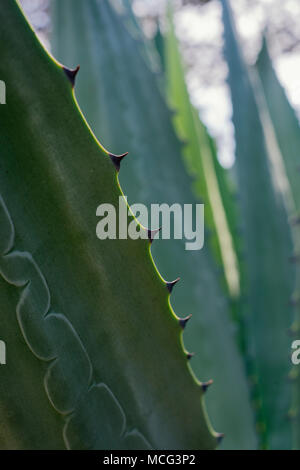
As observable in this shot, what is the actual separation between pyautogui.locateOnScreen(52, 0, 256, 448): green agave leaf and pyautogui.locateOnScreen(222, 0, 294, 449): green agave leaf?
9 centimetres

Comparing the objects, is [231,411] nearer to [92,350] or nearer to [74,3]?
[92,350]

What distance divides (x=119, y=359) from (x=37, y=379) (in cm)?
7

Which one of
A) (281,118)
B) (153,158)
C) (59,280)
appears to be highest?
(281,118)

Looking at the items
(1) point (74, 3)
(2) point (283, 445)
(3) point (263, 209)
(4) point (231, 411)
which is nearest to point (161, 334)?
(4) point (231, 411)

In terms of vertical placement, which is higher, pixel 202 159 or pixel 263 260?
pixel 202 159

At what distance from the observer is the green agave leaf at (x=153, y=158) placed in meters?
0.76

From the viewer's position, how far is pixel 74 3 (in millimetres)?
931

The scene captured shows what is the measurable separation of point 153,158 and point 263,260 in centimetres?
31

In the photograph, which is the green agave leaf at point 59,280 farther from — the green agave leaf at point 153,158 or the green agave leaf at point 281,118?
the green agave leaf at point 281,118

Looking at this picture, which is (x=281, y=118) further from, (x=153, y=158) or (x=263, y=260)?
(x=153, y=158)

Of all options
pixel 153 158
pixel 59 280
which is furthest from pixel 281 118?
pixel 59 280

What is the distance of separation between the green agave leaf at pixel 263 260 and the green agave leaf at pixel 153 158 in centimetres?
9

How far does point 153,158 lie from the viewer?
83cm

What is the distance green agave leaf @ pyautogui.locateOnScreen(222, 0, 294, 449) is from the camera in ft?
2.81
